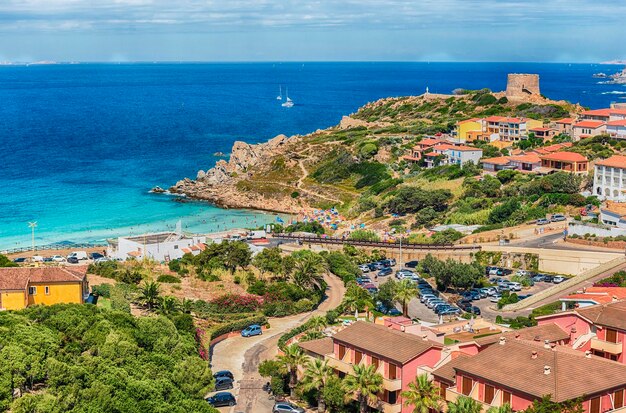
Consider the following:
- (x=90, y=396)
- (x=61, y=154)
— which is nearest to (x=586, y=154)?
(x=90, y=396)

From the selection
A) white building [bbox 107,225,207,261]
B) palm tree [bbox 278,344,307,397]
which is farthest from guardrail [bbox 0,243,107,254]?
palm tree [bbox 278,344,307,397]

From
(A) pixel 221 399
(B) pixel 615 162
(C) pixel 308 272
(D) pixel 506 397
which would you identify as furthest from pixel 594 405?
(B) pixel 615 162

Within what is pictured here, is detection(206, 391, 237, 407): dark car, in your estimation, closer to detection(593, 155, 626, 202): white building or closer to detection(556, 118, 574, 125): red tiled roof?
detection(593, 155, 626, 202): white building

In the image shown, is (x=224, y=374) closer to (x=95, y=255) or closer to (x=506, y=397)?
(x=506, y=397)

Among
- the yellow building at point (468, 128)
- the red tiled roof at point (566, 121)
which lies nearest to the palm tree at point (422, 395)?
the red tiled roof at point (566, 121)

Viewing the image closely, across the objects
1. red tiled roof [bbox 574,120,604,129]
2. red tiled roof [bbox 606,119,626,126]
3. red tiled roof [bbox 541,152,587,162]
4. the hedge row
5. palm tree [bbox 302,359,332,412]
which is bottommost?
the hedge row

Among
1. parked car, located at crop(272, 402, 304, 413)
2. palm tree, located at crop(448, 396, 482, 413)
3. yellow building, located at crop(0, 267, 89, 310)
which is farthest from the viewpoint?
yellow building, located at crop(0, 267, 89, 310)
